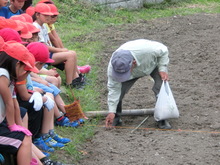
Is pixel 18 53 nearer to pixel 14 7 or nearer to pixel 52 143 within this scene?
pixel 52 143

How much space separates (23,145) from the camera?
13.8 ft

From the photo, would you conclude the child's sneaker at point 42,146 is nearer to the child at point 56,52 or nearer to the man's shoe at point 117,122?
the man's shoe at point 117,122

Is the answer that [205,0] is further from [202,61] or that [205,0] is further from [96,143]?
[96,143]

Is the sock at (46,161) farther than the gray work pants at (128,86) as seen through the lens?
No

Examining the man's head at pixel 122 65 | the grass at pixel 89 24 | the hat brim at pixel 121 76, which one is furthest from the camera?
the grass at pixel 89 24

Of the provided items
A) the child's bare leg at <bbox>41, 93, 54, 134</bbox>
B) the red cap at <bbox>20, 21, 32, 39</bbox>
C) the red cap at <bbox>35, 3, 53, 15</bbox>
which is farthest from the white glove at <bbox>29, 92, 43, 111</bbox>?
the red cap at <bbox>35, 3, 53, 15</bbox>

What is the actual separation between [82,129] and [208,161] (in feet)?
5.65

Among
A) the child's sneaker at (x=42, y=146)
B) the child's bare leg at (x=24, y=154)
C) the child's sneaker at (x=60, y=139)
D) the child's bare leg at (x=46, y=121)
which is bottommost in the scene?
the child's sneaker at (x=60, y=139)

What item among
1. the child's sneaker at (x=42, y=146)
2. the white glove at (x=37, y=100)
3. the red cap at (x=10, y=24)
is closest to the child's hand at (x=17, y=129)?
the white glove at (x=37, y=100)

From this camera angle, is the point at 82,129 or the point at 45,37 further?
the point at 45,37

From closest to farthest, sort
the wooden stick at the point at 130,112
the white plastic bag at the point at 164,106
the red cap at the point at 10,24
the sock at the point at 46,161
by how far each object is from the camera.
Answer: the sock at the point at 46,161 < the red cap at the point at 10,24 < the white plastic bag at the point at 164,106 < the wooden stick at the point at 130,112

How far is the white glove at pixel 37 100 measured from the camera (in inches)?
195

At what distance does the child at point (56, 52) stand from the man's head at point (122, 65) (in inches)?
60.4

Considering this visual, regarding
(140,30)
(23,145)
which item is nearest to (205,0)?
(140,30)
